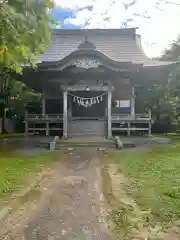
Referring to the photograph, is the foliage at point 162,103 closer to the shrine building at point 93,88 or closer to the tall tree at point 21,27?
the shrine building at point 93,88

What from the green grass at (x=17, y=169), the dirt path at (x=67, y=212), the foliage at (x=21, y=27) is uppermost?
the foliage at (x=21, y=27)

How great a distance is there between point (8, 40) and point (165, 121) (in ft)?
71.7

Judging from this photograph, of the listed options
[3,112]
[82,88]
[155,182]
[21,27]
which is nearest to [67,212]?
[155,182]

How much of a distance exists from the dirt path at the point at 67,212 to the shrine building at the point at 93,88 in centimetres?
984

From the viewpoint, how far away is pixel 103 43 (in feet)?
81.9

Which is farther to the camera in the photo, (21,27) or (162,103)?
(162,103)

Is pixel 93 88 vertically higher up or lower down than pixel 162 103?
higher up

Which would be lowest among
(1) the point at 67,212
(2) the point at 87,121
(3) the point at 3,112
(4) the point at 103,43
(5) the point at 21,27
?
(1) the point at 67,212

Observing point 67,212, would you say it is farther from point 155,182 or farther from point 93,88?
point 93,88

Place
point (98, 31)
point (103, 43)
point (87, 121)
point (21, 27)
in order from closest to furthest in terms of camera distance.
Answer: point (21, 27) < point (87, 121) < point (103, 43) < point (98, 31)

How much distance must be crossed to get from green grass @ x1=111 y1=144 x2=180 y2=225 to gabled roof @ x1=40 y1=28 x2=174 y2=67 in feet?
A: 43.5

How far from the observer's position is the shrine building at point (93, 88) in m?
17.4

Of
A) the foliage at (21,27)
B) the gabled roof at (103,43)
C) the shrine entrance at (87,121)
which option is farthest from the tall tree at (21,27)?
the gabled roof at (103,43)

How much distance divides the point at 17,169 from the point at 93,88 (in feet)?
33.9
